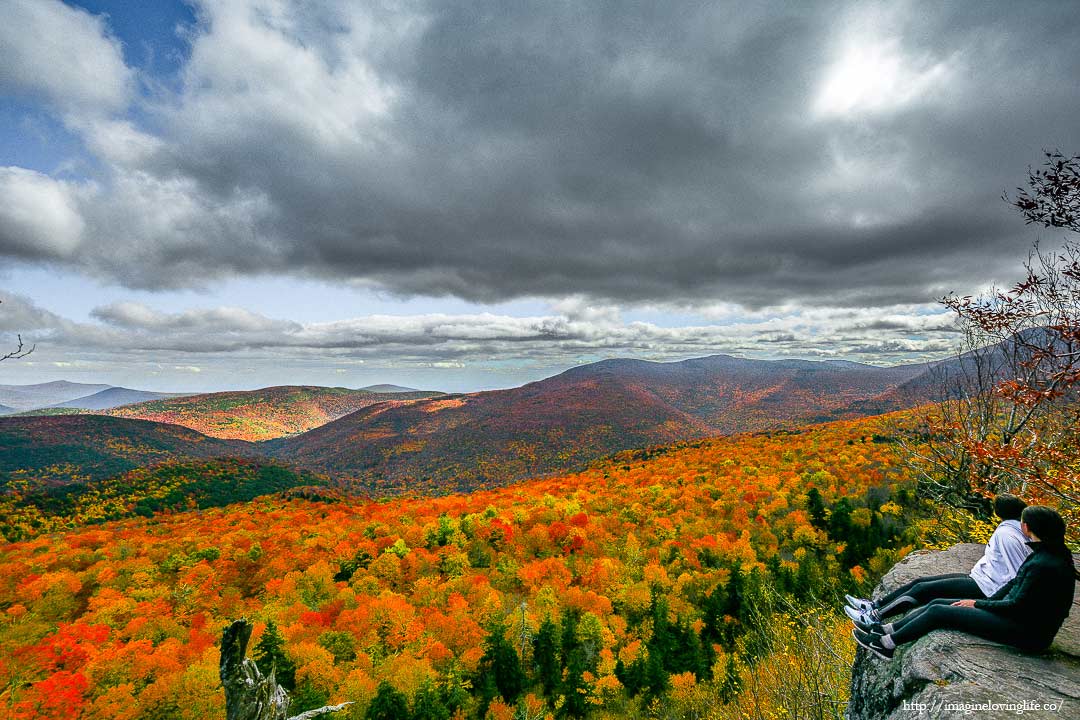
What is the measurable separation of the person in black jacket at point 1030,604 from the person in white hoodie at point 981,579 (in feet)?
0.70

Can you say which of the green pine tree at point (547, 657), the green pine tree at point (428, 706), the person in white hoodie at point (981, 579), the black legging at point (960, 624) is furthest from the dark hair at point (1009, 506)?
the green pine tree at point (547, 657)

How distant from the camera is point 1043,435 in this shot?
15625 millimetres

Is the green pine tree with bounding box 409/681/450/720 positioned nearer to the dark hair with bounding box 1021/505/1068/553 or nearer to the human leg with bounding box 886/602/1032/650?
the human leg with bounding box 886/602/1032/650

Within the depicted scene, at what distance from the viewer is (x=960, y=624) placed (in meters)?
6.51

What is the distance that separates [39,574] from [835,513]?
53343 millimetres

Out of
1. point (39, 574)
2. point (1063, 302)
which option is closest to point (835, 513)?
point (1063, 302)

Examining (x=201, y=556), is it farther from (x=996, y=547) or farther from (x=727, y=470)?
(x=727, y=470)

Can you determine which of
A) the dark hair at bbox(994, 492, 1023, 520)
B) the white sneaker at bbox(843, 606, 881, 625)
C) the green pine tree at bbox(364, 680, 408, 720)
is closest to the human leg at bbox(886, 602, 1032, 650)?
the white sneaker at bbox(843, 606, 881, 625)

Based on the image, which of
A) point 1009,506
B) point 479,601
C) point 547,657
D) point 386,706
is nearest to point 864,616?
point 1009,506

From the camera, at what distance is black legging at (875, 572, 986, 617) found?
728 cm

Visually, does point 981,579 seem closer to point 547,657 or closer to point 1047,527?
point 1047,527

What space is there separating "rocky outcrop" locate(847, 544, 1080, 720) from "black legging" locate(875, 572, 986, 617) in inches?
36.0

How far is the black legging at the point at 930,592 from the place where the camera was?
7.28 m

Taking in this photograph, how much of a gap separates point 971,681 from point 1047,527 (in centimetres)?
265
